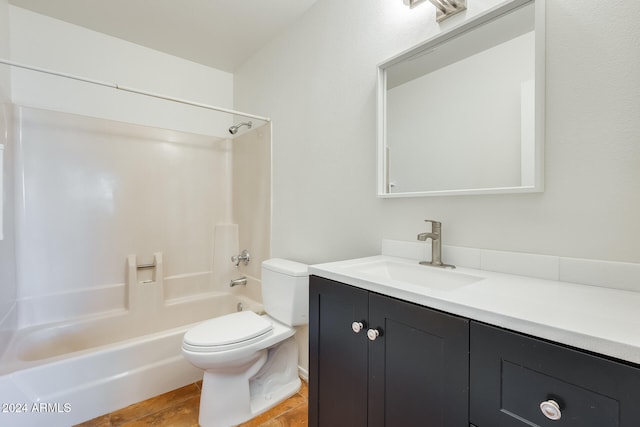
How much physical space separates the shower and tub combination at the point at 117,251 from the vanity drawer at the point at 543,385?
5.89 feet

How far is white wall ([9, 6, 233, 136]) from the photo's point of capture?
1976 millimetres

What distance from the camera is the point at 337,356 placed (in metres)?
1.06

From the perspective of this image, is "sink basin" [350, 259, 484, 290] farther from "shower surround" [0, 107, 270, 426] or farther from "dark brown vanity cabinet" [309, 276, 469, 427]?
"shower surround" [0, 107, 270, 426]

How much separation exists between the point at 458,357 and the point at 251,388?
141 cm

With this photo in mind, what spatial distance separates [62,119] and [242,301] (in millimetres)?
1882

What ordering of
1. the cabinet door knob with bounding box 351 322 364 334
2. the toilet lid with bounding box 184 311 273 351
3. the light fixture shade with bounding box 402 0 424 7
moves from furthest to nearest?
the toilet lid with bounding box 184 311 273 351, the light fixture shade with bounding box 402 0 424 7, the cabinet door knob with bounding box 351 322 364 334

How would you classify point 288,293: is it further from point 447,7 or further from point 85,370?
point 447,7

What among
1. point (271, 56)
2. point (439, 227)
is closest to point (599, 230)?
point (439, 227)

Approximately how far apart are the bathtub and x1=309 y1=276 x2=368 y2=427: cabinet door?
111 cm

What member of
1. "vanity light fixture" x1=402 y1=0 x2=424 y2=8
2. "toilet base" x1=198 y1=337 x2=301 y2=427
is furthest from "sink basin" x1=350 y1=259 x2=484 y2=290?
"vanity light fixture" x1=402 y1=0 x2=424 y2=8

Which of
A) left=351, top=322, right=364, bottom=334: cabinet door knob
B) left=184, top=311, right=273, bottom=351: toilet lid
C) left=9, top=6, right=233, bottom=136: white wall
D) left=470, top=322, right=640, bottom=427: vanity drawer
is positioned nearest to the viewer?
left=470, top=322, right=640, bottom=427: vanity drawer

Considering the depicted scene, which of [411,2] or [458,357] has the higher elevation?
[411,2]

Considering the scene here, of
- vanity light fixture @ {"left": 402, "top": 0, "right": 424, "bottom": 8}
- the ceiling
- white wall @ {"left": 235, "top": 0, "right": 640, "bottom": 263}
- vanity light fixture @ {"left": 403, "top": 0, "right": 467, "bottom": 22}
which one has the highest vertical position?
the ceiling

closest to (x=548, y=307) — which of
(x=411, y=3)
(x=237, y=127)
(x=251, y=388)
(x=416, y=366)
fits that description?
(x=416, y=366)
